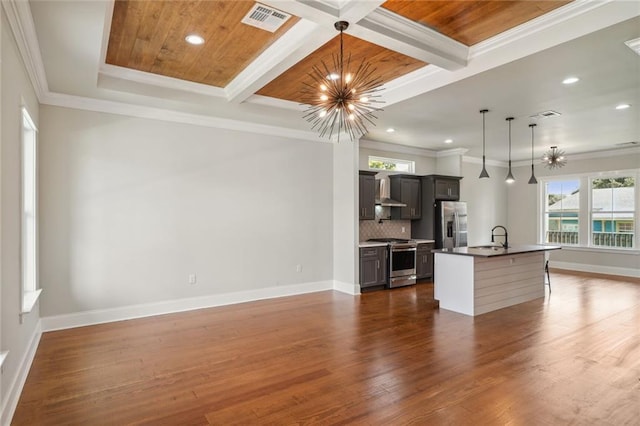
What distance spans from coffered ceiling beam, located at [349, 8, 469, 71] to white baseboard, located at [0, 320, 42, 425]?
3.81 metres

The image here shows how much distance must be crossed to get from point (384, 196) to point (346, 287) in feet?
6.89

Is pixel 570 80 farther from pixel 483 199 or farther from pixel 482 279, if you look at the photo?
pixel 483 199

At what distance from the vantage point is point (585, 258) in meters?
8.84

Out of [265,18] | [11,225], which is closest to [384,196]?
[265,18]

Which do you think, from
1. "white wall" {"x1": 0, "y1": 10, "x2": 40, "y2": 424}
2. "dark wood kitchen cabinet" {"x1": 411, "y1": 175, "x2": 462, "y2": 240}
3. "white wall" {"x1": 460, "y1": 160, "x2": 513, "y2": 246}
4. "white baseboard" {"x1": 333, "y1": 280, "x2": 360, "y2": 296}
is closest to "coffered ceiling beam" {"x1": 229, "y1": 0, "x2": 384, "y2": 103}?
"white wall" {"x1": 0, "y1": 10, "x2": 40, "y2": 424}

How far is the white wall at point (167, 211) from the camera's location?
4.46 meters

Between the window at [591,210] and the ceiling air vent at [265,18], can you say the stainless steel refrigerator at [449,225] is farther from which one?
the ceiling air vent at [265,18]

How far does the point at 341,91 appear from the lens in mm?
3070

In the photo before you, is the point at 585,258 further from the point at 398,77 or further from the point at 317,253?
the point at 398,77

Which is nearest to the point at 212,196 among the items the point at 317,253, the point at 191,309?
the point at 191,309

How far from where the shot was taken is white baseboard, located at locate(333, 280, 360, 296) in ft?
20.9

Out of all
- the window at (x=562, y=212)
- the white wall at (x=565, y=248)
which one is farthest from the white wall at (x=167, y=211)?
the window at (x=562, y=212)

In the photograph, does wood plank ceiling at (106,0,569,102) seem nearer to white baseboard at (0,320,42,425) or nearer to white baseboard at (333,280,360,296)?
white baseboard at (0,320,42,425)

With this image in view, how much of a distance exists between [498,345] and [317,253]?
346 centimetres
